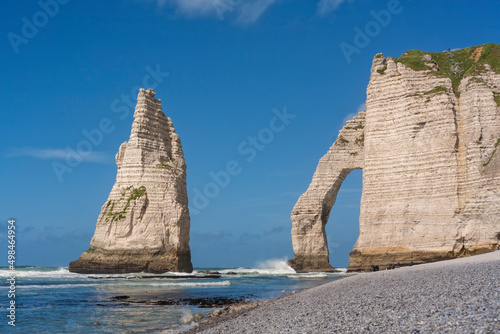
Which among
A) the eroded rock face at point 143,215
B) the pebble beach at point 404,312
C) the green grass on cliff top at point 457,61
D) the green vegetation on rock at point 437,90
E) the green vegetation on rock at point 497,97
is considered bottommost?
the pebble beach at point 404,312

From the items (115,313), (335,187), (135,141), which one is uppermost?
(135,141)

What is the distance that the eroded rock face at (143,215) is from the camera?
43.0m

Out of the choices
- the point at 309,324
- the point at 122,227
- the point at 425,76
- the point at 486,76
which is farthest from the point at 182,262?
the point at 309,324

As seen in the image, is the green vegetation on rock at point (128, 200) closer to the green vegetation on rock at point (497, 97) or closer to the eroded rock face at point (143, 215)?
the eroded rock face at point (143, 215)

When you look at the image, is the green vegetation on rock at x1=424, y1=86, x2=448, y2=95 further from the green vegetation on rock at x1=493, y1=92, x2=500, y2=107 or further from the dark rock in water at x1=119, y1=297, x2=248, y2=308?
the dark rock in water at x1=119, y1=297, x2=248, y2=308

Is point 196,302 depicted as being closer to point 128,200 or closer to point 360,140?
point 128,200

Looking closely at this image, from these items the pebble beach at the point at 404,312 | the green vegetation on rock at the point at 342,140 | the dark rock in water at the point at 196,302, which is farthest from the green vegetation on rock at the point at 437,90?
the pebble beach at the point at 404,312

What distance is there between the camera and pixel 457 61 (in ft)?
133

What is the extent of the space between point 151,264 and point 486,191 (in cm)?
2819

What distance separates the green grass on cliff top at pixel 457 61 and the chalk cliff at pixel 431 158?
0.08 m

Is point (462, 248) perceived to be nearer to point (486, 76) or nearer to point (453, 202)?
point (453, 202)

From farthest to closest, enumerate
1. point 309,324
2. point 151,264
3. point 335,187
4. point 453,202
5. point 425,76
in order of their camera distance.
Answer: point 335,187
point 151,264
point 425,76
point 453,202
point 309,324

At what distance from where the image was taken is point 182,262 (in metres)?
44.3

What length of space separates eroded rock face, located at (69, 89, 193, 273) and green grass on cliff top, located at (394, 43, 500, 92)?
2414 centimetres
